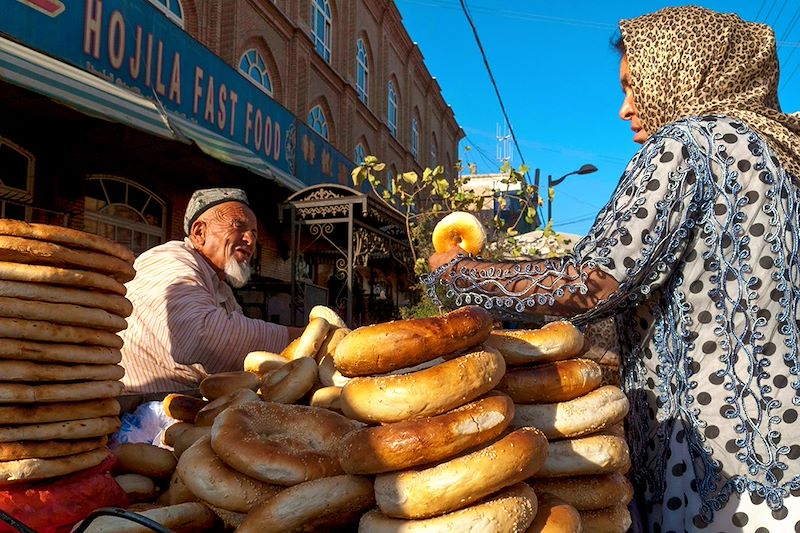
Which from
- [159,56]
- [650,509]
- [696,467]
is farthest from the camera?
[159,56]

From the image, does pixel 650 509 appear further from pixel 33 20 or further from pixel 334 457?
pixel 33 20

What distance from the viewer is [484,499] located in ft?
3.48

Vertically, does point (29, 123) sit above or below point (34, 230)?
above

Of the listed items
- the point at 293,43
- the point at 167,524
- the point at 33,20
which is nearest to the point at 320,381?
the point at 167,524

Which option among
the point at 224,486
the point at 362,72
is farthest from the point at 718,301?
the point at 362,72

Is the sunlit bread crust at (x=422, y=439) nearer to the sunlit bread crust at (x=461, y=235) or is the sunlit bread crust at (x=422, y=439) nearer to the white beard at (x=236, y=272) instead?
the sunlit bread crust at (x=461, y=235)

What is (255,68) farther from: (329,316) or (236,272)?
(329,316)

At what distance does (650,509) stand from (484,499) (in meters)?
0.95

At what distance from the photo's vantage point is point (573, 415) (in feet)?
4.27

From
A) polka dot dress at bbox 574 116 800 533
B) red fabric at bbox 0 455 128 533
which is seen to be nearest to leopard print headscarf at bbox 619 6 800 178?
polka dot dress at bbox 574 116 800 533

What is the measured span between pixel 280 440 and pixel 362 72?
1944 centimetres

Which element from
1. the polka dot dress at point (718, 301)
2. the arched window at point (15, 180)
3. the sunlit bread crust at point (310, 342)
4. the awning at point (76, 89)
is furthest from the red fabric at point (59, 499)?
the arched window at point (15, 180)

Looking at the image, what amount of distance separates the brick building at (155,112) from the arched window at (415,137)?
947 cm

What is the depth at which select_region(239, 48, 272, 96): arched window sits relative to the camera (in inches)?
476
